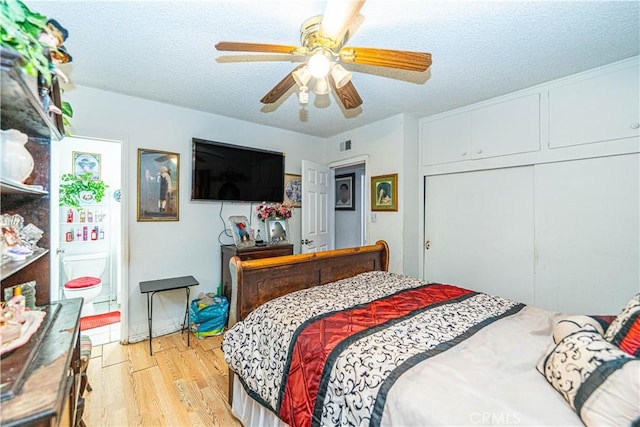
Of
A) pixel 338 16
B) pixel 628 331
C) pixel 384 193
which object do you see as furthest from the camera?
pixel 384 193

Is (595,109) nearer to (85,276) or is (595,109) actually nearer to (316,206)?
(316,206)

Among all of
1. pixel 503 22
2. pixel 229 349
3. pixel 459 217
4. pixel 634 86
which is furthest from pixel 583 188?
pixel 229 349

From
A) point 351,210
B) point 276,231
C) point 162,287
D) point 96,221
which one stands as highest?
point 351,210

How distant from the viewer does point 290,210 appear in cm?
391

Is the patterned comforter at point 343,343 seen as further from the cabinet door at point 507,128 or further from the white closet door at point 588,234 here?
the cabinet door at point 507,128

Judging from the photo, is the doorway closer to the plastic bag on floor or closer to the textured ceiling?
the textured ceiling

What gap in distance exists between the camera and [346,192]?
210 inches

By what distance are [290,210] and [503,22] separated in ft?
9.52

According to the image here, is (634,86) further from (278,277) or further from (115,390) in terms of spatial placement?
(115,390)

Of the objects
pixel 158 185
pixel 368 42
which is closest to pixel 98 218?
pixel 158 185

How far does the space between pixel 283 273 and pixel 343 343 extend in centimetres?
89

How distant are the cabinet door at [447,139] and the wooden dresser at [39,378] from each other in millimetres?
3426

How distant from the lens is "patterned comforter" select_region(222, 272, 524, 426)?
1146mm

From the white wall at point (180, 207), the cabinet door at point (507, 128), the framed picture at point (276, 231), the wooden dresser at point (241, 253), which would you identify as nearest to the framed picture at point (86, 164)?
the white wall at point (180, 207)
